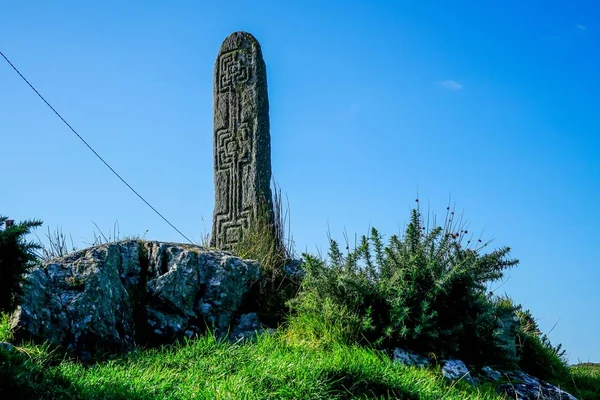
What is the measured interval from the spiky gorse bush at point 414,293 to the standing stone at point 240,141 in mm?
2159

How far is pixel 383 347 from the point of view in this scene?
21.8ft

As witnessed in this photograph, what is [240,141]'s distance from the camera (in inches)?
375

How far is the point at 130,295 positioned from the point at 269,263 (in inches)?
76.8

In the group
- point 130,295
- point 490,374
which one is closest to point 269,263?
point 130,295

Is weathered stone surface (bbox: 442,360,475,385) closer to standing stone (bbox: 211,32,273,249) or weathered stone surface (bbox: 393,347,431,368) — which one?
weathered stone surface (bbox: 393,347,431,368)

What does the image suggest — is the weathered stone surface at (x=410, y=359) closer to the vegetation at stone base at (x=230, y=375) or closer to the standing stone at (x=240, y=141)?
the vegetation at stone base at (x=230, y=375)

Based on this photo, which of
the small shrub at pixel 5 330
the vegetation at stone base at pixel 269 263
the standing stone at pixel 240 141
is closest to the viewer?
the small shrub at pixel 5 330

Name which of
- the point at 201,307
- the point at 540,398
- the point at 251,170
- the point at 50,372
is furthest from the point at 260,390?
the point at 251,170

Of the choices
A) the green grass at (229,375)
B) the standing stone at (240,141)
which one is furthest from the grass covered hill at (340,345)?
the standing stone at (240,141)

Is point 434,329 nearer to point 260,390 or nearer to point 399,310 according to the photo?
point 399,310

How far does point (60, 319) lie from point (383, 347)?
3305 millimetres

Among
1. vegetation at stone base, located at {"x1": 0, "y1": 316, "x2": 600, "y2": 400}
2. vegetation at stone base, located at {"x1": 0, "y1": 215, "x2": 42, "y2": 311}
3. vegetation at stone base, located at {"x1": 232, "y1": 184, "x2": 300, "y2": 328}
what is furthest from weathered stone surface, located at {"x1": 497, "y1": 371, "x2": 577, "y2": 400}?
vegetation at stone base, located at {"x1": 0, "y1": 215, "x2": 42, "y2": 311}

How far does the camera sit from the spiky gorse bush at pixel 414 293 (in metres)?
6.68

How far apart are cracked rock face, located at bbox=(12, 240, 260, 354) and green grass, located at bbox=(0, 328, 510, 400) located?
1.25 ft
